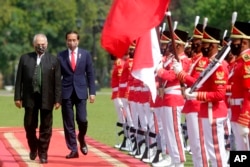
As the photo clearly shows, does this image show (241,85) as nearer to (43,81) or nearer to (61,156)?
(43,81)

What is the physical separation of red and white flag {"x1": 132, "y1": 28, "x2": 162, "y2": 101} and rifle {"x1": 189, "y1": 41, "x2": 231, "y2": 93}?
0.92m

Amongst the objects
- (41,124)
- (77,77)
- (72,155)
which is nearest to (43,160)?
(41,124)

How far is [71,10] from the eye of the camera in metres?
64.6

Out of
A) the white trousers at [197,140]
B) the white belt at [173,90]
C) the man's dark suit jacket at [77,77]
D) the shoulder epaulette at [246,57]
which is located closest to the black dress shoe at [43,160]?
the man's dark suit jacket at [77,77]

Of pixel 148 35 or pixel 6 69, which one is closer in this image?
pixel 148 35

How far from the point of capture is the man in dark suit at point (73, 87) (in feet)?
44.3

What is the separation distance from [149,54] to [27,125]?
3065 millimetres

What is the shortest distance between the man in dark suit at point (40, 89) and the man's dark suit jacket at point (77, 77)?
0.44 meters

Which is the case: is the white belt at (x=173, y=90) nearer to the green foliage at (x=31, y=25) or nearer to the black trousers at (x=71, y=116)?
the black trousers at (x=71, y=116)

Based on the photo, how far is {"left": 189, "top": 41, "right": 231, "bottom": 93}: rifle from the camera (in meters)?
9.51

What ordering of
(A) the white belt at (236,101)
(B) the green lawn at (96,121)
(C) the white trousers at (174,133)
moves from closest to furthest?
(A) the white belt at (236,101) < (C) the white trousers at (174,133) < (B) the green lawn at (96,121)

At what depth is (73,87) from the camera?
44.3 ft

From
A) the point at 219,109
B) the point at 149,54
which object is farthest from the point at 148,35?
the point at 219,109

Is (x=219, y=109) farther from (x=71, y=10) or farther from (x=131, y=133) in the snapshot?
(x=71, y=10)
